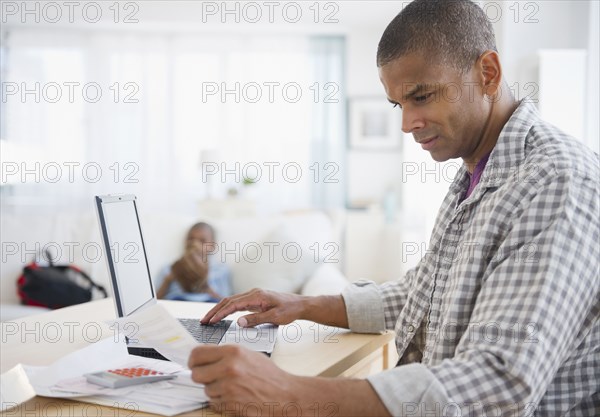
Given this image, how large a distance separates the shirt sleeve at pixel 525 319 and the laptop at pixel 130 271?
44 centimetres

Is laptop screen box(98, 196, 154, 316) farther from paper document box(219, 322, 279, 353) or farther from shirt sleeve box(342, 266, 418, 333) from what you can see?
shirt sleeve box(342, 266, 418, 333)

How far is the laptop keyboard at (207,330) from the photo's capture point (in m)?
1.30

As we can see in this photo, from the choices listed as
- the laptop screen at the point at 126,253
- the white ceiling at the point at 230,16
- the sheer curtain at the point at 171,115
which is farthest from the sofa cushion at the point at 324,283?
the sheer curtain at the point at 171,115

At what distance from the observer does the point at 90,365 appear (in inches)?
43.6

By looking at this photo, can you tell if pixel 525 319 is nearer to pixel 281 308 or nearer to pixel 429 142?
pixel 429 142

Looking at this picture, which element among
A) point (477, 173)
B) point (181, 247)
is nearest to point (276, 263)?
point (181, 247)

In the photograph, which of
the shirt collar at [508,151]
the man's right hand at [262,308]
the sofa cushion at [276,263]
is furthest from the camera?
the sofa cushion at [276,263]

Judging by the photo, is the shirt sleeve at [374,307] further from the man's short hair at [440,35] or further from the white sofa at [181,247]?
the white sofa at [181,247]

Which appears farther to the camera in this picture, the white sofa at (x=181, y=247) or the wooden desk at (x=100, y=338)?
the white sofa at (x=181, y=247)

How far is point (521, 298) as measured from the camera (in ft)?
2.86

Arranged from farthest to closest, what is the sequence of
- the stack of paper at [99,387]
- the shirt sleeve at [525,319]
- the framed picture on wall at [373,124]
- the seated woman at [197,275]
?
1. the framed picture on wall at [373,124]
2. the seated woman at [197,275]
3. the stack of paper at [99,387]
4. the shirt sleeve at [525,319]

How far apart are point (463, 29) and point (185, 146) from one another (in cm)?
554

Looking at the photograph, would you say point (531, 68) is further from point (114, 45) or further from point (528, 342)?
point (114, 45)

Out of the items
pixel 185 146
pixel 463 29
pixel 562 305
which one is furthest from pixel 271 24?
pixel 562 305
